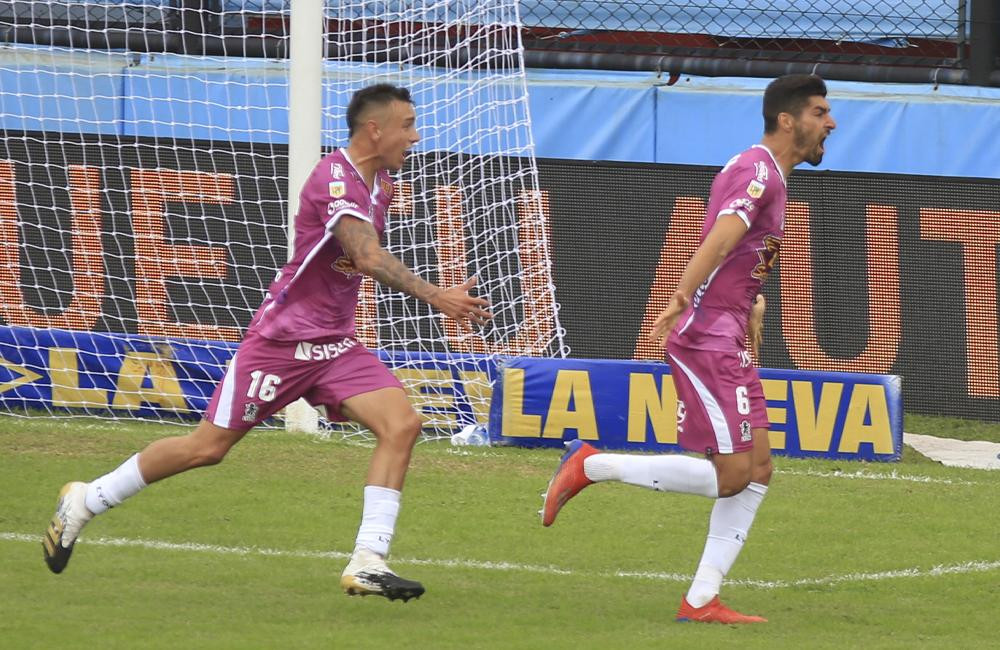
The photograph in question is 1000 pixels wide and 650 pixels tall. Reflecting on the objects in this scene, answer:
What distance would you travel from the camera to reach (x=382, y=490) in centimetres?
598

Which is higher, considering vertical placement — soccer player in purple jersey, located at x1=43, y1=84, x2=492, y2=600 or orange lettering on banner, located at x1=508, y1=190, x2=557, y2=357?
soccer player in purple jersey, located at x1=43, y1=84, x2=492, y2=600

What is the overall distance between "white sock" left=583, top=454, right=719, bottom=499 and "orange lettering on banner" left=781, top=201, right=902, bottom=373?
5.66 m

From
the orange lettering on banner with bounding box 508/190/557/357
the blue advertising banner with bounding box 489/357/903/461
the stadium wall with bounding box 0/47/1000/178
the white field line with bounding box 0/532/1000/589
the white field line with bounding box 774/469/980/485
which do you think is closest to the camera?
the white field line with bounding box 0/532/1000/589

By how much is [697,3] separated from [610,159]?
2.66 m

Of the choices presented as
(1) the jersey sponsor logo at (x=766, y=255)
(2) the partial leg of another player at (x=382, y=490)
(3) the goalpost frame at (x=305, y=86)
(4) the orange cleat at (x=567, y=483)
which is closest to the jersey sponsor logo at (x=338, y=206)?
(2) the partial leg of another player at (x=382, y=490)

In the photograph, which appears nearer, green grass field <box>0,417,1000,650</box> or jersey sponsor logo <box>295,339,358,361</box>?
green grass field <box>0,417,1000,650</box>

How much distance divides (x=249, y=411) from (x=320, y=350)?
0.34 meters

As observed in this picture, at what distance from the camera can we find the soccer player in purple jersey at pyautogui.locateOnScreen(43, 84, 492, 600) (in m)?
6.04

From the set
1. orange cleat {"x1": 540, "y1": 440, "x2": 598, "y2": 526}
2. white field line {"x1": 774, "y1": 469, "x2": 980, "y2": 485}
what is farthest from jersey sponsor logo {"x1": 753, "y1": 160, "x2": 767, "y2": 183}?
white field line {"x1": 774, "y1": 469, "x2": 980, "y2": 485}

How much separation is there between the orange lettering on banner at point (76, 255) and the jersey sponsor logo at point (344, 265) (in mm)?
5649

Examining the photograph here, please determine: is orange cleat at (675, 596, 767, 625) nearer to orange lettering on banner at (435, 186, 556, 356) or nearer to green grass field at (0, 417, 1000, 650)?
green grass field at (0, 417, 1000, 650)

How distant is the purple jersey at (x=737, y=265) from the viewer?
5.98 meters

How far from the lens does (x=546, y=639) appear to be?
5562mm

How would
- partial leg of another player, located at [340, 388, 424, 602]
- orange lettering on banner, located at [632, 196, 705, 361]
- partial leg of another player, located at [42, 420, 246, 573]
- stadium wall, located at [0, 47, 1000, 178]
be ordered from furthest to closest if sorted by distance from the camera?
stadium wall, located at [0, 47, 1000, 178], orange lettering on banner, located at [632, 196, 705, 361], partial leg of another player, located at [42, 420, 246, 573], partial leg of another player, located at [340, 388, 424, 602]
